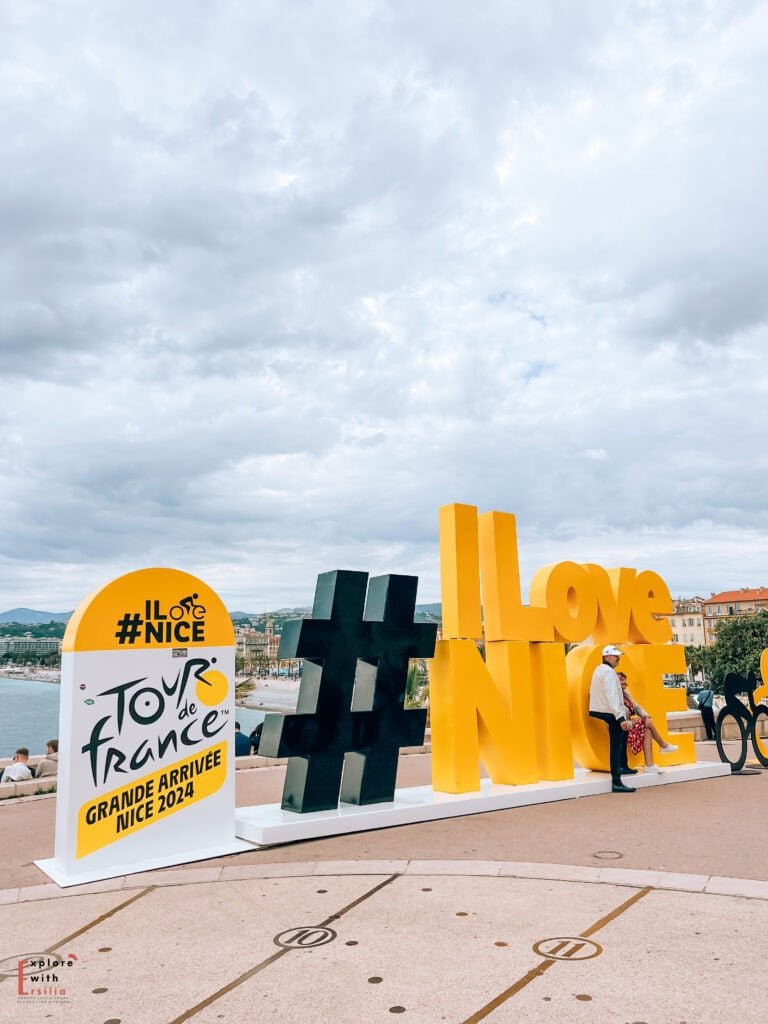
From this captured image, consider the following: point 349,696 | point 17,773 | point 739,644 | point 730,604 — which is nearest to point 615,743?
point 349,696

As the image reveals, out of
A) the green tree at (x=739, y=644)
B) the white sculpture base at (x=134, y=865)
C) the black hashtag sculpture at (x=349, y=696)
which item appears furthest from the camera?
the green tree at (x=739, y=644)

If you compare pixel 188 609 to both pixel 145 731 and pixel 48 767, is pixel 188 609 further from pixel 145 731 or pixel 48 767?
pixel 48 767

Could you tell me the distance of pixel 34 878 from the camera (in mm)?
6816

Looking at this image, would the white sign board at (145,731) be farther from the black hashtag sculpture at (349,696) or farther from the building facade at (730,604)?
the building facade at (730,604)

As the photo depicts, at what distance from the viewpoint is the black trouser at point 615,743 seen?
404 inches

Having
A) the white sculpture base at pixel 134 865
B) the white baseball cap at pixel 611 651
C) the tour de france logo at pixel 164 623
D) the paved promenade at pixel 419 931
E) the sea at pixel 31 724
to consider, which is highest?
the tour de france logo at pixel 164 623

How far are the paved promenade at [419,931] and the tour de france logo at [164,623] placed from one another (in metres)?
2.06

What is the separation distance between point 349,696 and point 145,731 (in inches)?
92.4

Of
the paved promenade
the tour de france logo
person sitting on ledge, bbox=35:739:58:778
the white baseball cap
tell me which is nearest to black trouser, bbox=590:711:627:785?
the white baseball cap

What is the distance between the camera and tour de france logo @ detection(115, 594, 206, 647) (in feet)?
23.7

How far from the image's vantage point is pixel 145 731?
7.23 m

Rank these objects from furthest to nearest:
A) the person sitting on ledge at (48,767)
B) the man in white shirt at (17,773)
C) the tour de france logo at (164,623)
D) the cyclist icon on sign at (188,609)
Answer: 1. the person sitting on ledge at (48,767)
2. the man in white shirt at (17,773)
3. the cyclist icon on sign at (188,609)
4. the tour de france logo at (164,623)

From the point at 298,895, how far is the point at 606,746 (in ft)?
20.6

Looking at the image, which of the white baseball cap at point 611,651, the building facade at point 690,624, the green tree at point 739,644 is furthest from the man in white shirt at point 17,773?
the building facade at point 690,624
